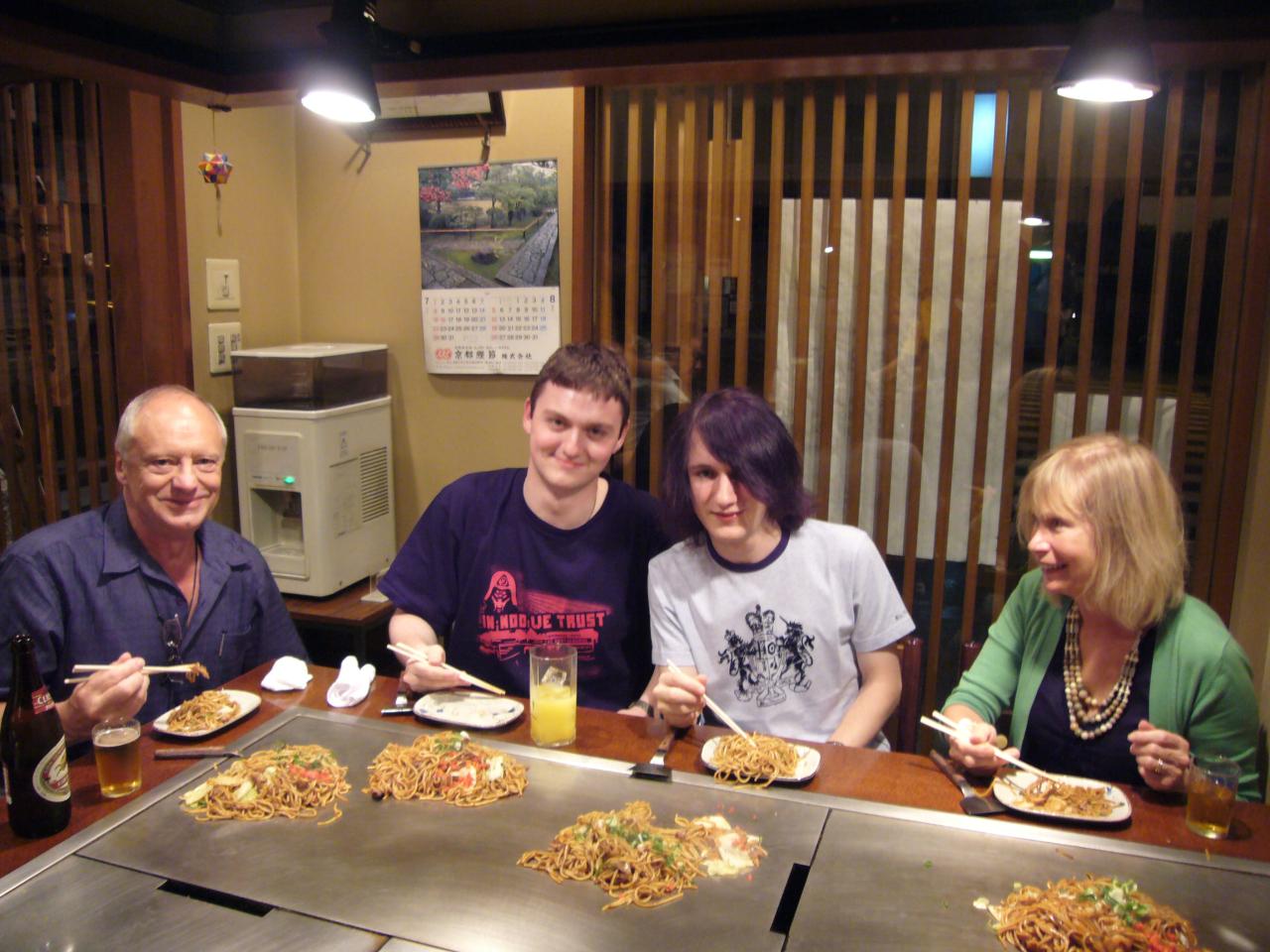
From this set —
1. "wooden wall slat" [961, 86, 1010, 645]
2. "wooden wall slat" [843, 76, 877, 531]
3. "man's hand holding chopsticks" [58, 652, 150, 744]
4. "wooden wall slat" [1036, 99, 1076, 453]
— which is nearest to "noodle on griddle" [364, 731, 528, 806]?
"man's hand holding chopsticks" [58, 652, 150, 744]

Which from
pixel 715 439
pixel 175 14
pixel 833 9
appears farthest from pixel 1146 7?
pixel 175 14

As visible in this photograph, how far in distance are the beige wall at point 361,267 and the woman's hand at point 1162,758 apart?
93.7 inches

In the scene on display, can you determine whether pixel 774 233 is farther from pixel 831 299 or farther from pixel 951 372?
pixel 951 372

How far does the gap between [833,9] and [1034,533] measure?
3.22ft

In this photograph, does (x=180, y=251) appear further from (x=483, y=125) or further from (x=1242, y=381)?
(x=1242, y=381)

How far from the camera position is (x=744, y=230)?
297cm

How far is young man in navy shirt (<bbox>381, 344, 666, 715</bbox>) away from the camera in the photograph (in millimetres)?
2062

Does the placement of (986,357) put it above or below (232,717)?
above

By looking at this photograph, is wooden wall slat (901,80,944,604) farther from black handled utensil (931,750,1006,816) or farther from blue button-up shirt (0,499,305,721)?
blue button-up shirt (0,499,305,721)

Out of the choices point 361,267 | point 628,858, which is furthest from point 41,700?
point 361,267

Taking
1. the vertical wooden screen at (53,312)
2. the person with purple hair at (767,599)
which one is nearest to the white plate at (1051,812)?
the person with purple hair at (767,599)

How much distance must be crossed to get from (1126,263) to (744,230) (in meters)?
1.07

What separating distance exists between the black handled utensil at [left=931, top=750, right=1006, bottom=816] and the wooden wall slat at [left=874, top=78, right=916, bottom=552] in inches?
57.1

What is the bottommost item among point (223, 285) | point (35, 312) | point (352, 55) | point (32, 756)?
point (32, 756)
